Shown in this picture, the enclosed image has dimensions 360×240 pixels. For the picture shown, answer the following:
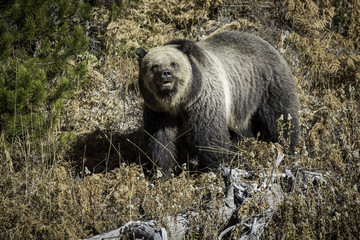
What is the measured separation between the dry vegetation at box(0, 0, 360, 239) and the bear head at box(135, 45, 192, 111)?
98 centimetres

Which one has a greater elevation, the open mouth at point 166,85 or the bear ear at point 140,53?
the bear ear at point 140,53

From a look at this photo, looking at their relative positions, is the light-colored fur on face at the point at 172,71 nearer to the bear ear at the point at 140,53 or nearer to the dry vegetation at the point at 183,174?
the bear ear at the point at 140,53

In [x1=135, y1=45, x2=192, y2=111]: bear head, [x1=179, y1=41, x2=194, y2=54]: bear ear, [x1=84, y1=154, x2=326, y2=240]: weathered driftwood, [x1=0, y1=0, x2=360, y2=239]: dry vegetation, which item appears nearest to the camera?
[x1=84, y1=154, x2=326, y2=240]: weathered driftwood

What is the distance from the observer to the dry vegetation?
4371 mm

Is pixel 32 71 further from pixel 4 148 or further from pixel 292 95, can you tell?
pixel 292 95

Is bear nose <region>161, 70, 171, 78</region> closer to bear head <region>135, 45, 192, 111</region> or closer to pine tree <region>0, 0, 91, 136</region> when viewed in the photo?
bear head <region>135, 45, 192, 111</region>

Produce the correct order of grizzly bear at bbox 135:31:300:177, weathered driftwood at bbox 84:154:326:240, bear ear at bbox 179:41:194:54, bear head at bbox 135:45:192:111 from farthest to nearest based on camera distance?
bear ear at bbox 179:41:194:54, grizzly bear at bbox 135:31:300:177, bear head at bbox 135:45:192:111, weathered driftwood at bbox 84:154:326:240

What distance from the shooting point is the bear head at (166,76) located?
19.3 feet

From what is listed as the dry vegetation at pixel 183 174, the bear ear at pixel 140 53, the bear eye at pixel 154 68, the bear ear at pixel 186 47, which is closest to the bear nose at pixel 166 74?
the bear eye at pixel 154 68

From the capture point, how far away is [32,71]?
5.96 metres

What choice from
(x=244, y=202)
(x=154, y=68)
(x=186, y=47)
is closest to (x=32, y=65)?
(x=154, y=68)

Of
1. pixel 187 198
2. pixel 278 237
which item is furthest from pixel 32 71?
pixel 278 237

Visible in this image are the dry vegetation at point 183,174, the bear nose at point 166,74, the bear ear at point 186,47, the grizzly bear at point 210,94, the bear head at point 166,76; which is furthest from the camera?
the bear ear at point 186,47

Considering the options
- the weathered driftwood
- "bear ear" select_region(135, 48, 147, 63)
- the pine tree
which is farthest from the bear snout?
the pine tree
